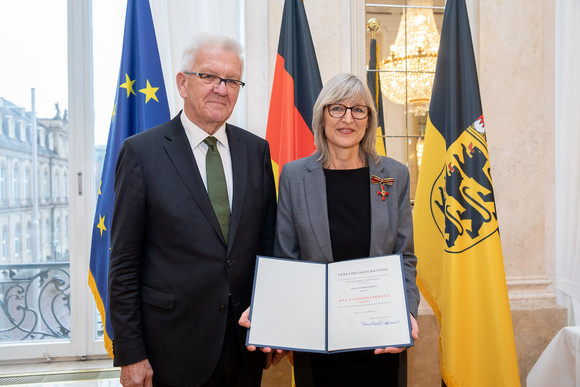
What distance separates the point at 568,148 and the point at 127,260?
343 cm

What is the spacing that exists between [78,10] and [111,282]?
2.71 metres

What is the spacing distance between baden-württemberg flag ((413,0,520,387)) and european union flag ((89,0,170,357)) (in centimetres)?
169

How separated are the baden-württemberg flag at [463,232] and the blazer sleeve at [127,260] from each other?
1.66 m

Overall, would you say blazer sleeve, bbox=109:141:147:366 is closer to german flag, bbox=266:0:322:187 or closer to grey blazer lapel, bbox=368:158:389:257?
grey blazer lapel, bbox=368:158:389:257

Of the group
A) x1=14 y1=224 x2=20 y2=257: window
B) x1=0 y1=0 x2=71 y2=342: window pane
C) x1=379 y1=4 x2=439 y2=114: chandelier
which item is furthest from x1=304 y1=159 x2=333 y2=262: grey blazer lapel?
x1=14 y1=224 x2=20 y2=257: window

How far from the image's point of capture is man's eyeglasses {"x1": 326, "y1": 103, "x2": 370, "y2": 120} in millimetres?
1677

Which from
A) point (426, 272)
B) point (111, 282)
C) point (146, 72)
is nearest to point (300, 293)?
point (111, 282)

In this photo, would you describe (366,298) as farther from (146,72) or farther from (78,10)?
(78,10)

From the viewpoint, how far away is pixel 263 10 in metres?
2.84

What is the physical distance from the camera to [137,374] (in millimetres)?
1468

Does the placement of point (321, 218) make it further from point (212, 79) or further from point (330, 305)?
point (212, 79)

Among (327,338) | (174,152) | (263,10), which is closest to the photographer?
(327,338)

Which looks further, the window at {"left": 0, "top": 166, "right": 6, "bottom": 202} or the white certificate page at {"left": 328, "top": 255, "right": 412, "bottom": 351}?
the window at {"left": 0, "top": 166, "right": 6, "bottom": 202}

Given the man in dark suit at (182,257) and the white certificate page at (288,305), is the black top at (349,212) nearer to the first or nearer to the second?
the white certificate page at (288,305)
